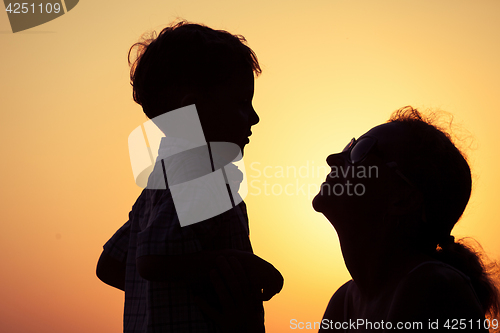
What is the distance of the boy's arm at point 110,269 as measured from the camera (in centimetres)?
215

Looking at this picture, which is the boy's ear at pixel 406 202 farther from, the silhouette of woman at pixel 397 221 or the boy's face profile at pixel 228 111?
the boy's face profile at pixel 228 111

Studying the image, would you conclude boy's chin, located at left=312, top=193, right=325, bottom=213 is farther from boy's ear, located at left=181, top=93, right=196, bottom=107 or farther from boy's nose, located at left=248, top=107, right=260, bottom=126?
boy's ear, located at left=181, top=93, right=196, bottom=107

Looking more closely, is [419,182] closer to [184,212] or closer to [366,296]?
[366,296]

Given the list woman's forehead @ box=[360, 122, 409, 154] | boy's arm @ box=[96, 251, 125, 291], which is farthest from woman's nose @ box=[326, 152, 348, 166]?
boy's arm @ box=[96, 251, 125, 291]

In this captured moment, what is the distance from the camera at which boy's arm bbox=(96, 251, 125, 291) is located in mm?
2154

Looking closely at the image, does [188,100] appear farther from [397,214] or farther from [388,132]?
[397,214]

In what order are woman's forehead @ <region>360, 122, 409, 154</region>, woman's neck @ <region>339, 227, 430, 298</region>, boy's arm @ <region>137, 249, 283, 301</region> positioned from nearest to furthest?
boy's arm @ <region>137, 249, 283, 301</region> → woman's neck @ <region>339, 227, 430, 298</region> → woman's forehead @ <region>360, 122, 409, 154</region>

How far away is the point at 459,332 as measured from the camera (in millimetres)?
1455

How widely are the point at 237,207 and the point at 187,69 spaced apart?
2.44 feet

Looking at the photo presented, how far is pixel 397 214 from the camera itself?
1.76 meters

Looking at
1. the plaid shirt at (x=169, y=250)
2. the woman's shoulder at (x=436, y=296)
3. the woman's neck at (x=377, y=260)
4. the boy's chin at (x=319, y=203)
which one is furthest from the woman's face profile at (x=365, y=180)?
the plaid shirt at (x=169, y=250)

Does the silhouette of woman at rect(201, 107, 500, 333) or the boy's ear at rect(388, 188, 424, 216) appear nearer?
the silhouette of woman at rect(201, 107, 500, 333)

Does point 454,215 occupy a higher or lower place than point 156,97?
lower

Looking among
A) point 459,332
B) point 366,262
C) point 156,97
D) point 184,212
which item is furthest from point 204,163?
point 459,332
